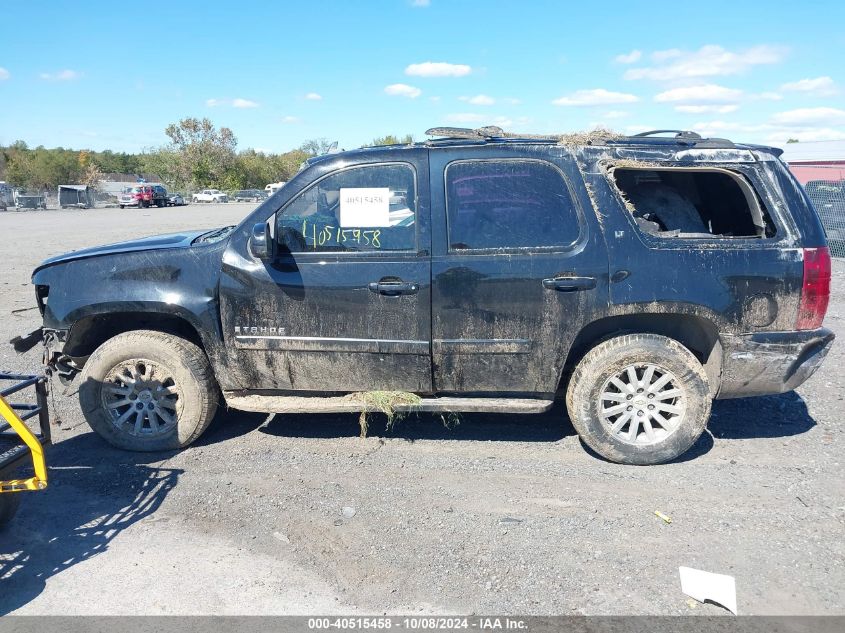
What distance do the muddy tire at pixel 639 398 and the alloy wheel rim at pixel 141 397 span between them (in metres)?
2.78

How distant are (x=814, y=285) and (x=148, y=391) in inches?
176

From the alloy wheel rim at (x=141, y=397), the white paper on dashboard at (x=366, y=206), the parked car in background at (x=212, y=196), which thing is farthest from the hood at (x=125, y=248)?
the parked car in background at (x=212, y=196)

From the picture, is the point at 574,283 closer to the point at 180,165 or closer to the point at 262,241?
the point at 262,241

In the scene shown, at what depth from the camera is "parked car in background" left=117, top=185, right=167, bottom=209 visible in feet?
155

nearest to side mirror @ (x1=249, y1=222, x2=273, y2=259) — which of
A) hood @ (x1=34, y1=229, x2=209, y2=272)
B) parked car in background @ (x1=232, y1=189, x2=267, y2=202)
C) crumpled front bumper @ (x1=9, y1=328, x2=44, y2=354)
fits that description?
hood @ (x1=34, y1=229, x2=209, y2=272)

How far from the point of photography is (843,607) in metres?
2.81

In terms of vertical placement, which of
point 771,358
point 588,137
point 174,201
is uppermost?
point 174,201

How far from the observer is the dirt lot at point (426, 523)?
2.94 metres

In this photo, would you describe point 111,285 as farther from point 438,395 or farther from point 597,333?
point 597,333

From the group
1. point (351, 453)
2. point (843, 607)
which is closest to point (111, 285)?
point (351, 453)

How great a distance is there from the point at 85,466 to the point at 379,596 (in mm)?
2482

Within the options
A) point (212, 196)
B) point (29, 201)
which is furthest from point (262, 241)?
point (212, 196)

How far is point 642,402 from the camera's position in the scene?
4.10 meters

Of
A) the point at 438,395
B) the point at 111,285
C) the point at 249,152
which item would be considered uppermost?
the point at 249,152
